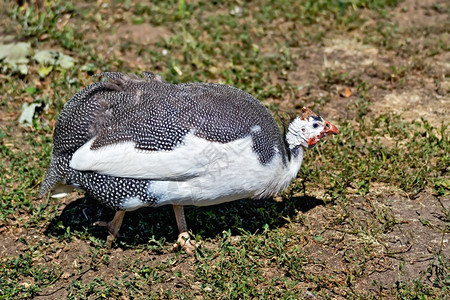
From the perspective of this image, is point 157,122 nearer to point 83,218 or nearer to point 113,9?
point 83,218

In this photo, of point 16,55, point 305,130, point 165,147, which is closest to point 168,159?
point 165,147

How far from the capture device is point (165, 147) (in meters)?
3.62

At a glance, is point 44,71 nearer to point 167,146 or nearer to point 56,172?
point 56,172

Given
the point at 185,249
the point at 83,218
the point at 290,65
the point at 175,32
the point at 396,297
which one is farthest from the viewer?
the point at 175,32

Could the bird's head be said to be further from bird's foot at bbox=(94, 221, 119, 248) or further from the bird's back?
bird's foot at bbox=(94, 221, 119, 248)

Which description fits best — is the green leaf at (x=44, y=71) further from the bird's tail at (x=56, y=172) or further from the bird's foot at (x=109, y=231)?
the bird's foot at (x=109, y=231)

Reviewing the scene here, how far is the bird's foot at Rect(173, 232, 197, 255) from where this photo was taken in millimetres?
3988

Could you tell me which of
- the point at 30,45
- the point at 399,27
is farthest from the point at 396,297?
the point at 30,45

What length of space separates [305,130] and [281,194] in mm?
655

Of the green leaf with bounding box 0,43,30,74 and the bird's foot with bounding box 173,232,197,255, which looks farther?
the green leaf with bounding box 0,43,30,74

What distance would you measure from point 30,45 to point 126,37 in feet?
3.00

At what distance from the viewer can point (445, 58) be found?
589 cm

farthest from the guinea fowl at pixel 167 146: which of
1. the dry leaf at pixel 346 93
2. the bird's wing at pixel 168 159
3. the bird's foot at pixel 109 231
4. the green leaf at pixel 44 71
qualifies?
the green leaf at pixel 44 71

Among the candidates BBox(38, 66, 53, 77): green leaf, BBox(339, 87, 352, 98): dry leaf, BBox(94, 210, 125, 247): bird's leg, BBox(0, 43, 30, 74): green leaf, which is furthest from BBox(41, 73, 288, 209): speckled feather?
BBox(0, 43, 30, 74): green leaf
